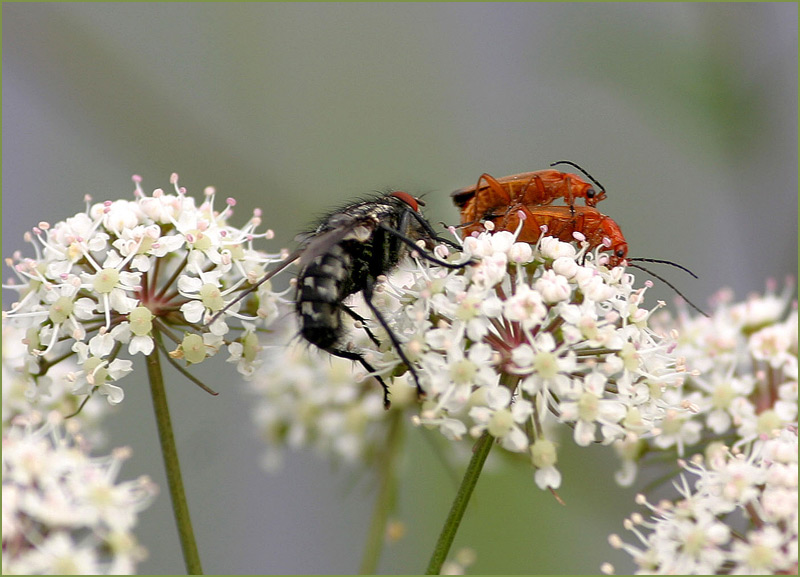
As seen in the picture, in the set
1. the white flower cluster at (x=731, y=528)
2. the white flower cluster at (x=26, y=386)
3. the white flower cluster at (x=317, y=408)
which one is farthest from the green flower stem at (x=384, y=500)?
the white flower cluster at (x=26, y=386)

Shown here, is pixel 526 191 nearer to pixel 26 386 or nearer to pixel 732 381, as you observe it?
pixel 732 381

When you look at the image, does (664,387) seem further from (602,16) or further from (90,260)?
(602,16)

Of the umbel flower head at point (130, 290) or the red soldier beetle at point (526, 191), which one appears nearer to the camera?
the umbel flower head at point (130, 290)

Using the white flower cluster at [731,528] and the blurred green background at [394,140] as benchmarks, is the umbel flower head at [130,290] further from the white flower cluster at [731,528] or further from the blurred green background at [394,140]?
the white flower cluster at [731,528]

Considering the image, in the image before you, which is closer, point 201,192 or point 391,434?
point 391,434

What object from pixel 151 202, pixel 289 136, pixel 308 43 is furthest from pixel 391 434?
pixel 308 43

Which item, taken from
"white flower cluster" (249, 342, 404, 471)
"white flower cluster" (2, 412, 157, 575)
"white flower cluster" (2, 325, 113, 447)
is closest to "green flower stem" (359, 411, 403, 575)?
"white flower cluster" (249, 342, 404, 471)

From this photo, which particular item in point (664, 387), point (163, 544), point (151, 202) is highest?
point (151, 202)
